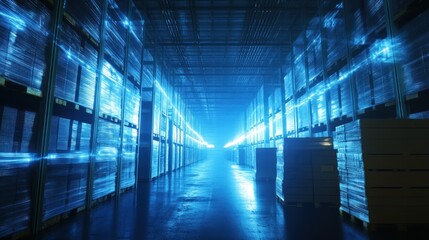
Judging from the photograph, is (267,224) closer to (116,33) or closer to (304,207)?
(304,207)

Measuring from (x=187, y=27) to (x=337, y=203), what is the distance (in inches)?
323

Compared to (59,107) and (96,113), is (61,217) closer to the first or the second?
(59,107)

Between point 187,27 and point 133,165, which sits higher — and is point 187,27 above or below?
above

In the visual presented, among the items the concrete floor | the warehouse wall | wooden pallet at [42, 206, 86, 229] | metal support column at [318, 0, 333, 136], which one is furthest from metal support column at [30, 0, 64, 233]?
metal support column at [318, 0, 333, 136]

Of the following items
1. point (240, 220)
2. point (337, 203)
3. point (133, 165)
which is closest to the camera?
point (240, 220)

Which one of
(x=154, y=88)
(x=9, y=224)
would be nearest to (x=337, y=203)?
(x=9, y=224)

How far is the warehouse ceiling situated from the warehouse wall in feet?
7.67

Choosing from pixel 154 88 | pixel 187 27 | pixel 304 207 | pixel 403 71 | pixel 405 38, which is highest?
pixel 187 27

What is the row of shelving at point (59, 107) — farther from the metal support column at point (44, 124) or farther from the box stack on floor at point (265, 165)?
the box stack on floor at point (265, 165)

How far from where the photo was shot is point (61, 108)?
4387mm

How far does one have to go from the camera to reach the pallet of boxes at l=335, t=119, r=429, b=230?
148 inches

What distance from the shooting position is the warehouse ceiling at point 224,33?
839 centimetres

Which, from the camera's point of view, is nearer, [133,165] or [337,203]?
[337,203]

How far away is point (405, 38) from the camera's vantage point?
13.1 ft
